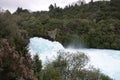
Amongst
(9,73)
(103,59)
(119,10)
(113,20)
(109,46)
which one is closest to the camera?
(9,73)

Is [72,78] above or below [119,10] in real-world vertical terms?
below

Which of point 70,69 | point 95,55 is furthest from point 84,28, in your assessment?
point 70,69

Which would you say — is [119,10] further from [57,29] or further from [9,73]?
[9,73]

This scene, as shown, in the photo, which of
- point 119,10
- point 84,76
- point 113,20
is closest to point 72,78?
point 84,76

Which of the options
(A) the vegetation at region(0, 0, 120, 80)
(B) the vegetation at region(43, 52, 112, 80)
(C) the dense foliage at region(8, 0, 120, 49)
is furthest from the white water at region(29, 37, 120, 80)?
(B) the vegetation at region(43, 52, 112, 80)

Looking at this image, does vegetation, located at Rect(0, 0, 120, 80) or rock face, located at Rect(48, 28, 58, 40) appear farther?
rock face, located at Rect(48, 28, 58, 40)

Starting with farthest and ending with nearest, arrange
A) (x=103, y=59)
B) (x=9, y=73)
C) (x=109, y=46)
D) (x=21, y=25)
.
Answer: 1. (x=109, y=46)
2. (x=21, y=25)
3. (x=103, y=59)
4. (x=9, y=73)

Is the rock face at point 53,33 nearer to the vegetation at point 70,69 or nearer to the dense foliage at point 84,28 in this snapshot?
the dense foliage at point 84,28

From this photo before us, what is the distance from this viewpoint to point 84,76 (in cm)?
3556

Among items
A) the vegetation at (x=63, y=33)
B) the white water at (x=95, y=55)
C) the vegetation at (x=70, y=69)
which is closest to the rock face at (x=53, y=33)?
the vegetation at (x=63, y=33)

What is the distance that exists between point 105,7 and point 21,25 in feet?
80.5

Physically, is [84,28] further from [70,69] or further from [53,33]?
[70,69]

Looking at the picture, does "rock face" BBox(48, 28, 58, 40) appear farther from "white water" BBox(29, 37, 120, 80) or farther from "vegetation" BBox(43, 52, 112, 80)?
"vegetation" BBox(43, 52, 112, 80)

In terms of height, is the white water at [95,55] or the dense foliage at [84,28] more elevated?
the dense foliage at [84,28]
